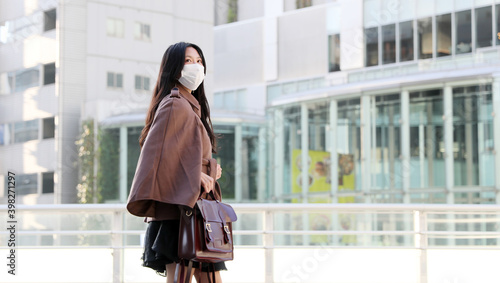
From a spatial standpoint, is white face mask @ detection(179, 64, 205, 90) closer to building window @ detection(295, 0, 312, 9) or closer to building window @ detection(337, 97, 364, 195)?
building window @ detection(337, 97, 364, 195)

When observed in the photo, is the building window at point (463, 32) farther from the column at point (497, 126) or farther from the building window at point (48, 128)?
the building window at point (48, 128)

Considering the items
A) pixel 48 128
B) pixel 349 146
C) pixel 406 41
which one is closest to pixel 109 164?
pixel 48 128

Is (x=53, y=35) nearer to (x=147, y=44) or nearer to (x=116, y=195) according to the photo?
(x=147, y=44)

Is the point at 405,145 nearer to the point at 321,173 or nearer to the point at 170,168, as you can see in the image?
the point at 321,173

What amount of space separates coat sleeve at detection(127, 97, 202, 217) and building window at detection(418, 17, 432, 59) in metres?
27.1

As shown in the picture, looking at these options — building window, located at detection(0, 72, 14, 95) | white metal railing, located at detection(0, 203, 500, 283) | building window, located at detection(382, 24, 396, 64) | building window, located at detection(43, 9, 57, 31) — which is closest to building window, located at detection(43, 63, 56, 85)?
building window, located at detection(43, 9, 57, 31)

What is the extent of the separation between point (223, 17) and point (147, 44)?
6.80m

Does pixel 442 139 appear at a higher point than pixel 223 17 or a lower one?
lower

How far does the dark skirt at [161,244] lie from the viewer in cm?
378

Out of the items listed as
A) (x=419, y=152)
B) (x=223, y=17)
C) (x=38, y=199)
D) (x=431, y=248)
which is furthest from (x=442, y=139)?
(x=223, y=17)

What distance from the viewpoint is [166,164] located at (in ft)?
12.3

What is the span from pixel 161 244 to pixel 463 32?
26341 millimetres

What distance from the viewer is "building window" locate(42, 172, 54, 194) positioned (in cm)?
3603

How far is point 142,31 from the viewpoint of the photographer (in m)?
38.0
